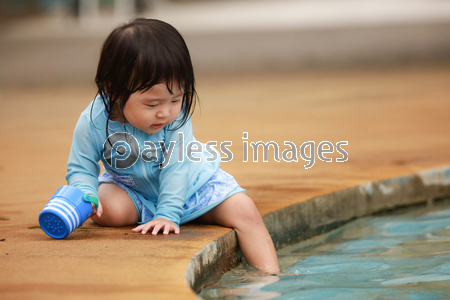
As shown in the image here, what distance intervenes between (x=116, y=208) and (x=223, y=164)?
148 centimetres

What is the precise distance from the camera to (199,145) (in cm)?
260

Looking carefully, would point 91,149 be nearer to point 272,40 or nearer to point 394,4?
point 272,40

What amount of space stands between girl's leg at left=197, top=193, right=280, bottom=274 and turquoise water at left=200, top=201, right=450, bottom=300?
59mm

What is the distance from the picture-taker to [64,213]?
210cm

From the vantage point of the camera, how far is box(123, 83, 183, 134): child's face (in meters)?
2.16

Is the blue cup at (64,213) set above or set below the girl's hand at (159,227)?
above

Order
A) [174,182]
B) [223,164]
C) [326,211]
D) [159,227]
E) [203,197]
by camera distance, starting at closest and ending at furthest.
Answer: [159,227], [174,182], [203,197], [326,211], [223,164]

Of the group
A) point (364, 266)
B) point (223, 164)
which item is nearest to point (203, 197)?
point (364, 266)

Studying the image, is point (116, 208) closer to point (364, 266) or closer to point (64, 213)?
point (64, 213)

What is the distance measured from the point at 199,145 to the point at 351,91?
578cm

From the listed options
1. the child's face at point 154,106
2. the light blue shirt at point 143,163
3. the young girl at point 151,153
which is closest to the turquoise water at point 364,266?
the young girl at point 151,153

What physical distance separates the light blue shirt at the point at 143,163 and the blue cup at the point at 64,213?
0.11 metres

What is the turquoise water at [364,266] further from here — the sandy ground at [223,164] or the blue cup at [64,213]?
the blue cup at [64,213]

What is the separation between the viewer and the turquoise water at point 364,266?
200 centimetres
